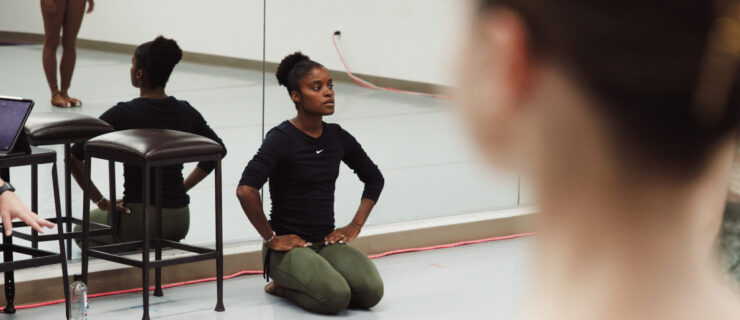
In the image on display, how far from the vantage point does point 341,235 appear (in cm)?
475

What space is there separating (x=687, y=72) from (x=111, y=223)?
14.8 feet

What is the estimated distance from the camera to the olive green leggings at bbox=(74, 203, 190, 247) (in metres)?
4.90

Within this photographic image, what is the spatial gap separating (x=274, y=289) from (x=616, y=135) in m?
4.27

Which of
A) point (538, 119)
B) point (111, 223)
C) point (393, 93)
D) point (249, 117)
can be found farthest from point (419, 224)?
point (538, 119)

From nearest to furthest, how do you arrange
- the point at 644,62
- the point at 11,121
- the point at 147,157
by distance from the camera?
the point at 644,62 < the point at 11,121 < the point at 147,157

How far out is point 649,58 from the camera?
1.94 feet

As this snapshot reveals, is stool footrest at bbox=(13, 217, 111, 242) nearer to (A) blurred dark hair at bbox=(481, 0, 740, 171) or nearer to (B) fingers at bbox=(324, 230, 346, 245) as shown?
(B) fingers at bbox=(324, 230, 346, 245)

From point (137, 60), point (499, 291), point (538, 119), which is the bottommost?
point (499, 291)

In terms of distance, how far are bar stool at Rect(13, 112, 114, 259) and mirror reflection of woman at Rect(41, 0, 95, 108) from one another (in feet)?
0.63

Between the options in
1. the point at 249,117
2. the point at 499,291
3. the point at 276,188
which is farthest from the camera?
the point at 249,117

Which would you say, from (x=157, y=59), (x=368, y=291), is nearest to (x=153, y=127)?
(x=157, y=59)

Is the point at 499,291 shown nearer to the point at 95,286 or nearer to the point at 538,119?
the point at 95,286

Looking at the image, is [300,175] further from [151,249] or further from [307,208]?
[151,249]

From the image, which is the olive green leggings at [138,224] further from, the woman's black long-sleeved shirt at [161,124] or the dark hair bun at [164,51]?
the dark hair bun at [164,51]
